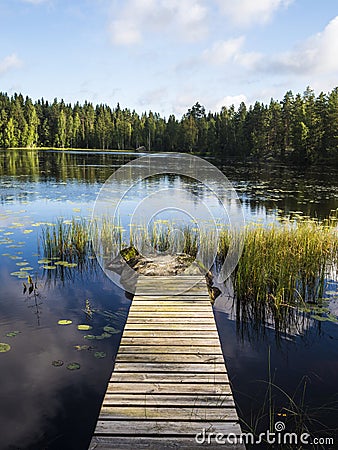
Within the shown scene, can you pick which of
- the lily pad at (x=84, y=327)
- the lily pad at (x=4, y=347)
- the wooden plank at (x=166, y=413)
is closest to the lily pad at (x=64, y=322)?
the lily pad at (x=84, y=327)

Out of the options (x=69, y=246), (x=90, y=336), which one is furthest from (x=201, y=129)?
(x=90, y=336)

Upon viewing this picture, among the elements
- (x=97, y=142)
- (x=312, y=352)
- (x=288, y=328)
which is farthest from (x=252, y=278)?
(x=97, y=142)

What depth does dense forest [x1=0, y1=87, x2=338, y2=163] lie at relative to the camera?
40750 mm

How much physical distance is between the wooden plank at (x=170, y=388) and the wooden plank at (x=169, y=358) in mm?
404

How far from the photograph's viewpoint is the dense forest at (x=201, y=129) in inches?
1604

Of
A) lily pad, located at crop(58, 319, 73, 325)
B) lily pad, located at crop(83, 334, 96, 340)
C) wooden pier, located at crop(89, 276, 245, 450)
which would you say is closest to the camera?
wooden pier, located at crop(89, 276, 245, 450)

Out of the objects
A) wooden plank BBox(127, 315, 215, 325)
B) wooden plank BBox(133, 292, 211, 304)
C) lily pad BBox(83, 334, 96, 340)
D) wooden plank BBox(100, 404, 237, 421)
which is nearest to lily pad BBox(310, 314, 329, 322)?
wooden plank BBox(133, 292, 211, 304)

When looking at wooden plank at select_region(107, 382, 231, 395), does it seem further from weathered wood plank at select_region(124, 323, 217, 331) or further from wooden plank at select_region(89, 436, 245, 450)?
weathered wood plank at select_region(124, 323, 217, 331)

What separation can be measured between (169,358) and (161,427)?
3.32 feet

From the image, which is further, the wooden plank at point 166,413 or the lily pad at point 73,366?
the lily pad at point 73,366

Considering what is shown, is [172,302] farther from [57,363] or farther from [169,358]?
[57,363]

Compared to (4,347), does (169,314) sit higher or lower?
higher

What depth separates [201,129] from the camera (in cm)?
7006

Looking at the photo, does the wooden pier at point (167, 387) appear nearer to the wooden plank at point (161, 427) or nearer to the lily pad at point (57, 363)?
the wooden plank at point (161, 427)
